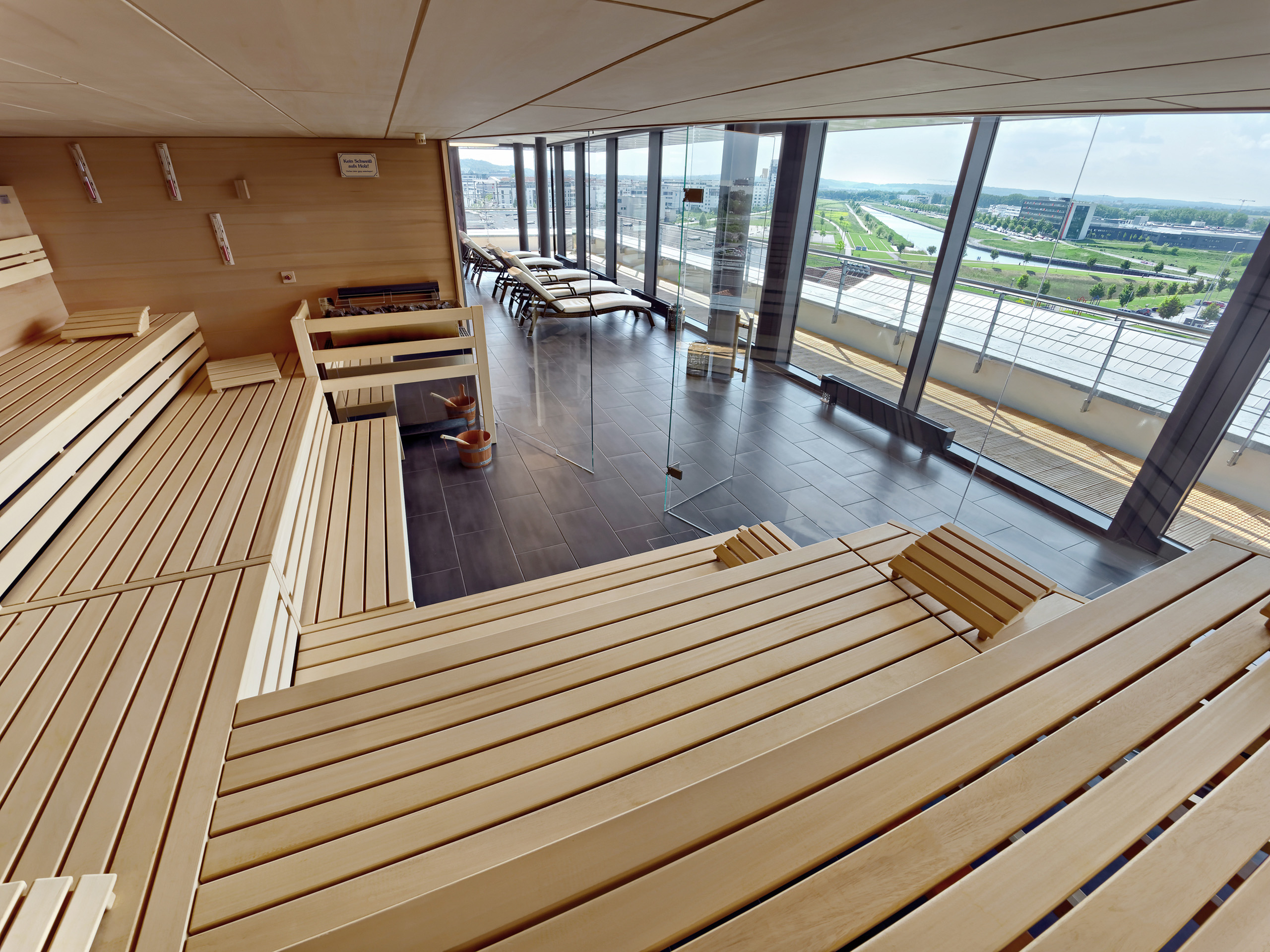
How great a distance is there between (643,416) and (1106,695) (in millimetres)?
3987

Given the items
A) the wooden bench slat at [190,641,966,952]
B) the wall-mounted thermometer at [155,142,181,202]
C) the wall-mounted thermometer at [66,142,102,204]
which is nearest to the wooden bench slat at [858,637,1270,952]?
the wooden bench slat at [190,641,966,952]

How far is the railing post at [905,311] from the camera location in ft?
13.3

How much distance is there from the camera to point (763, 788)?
113 cm

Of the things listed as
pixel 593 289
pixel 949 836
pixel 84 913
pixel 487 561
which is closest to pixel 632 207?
pixel 593 289

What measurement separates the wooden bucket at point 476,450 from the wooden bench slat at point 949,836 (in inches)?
142

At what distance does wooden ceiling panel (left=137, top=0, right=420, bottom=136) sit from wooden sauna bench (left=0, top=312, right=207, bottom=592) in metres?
1.63

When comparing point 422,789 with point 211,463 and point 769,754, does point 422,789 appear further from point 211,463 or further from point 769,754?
point 211,463

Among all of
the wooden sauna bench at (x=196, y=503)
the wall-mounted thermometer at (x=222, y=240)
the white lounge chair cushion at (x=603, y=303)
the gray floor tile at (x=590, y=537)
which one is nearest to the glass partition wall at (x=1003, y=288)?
the gray floor tile at (x=590, y=537)

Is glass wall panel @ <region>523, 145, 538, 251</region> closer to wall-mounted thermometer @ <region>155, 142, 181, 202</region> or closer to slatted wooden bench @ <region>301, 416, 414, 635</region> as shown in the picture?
wall-mounted thermometer @ <region>155, 142, 181, 202</region>

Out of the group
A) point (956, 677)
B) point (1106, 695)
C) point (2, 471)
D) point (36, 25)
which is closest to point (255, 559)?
point (2, 471)

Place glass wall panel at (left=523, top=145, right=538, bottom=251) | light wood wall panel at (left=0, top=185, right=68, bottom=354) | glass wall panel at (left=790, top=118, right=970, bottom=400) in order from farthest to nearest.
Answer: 1. glass wall panel at (left=523, top=145, right=538, bottom=251)
2. glass wall panel at (left=790, top=118, right=970, bottom=400)
3. light wood wall panel at (left=0, top=185, right=68, bottom=354)

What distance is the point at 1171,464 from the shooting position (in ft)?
8.68

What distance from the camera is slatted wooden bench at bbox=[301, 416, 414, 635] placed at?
2447 millimetres

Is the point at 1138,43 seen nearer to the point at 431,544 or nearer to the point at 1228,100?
the point at 1228,100
